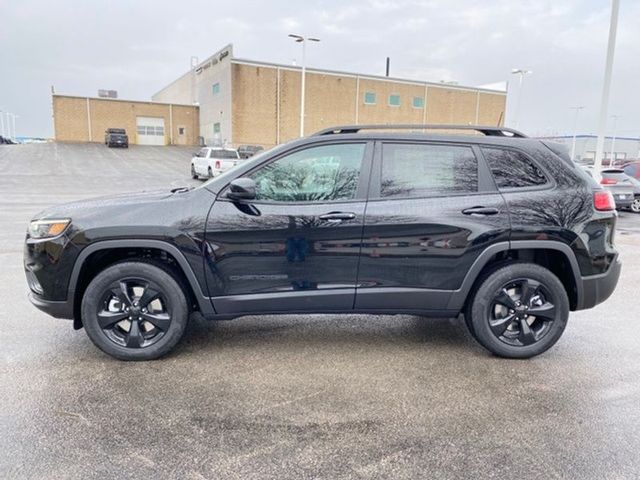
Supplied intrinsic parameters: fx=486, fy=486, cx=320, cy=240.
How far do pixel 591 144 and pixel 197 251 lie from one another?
8503 cm

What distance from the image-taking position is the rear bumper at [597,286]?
155 inches

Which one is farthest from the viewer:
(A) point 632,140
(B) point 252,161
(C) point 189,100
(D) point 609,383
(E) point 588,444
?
(A) point 632,140

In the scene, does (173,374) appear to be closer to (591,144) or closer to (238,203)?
(238,203)

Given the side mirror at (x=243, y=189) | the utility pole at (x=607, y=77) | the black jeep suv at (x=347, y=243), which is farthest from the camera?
the utility pole at (x=607, y=77)

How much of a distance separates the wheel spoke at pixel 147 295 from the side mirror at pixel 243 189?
0.97m

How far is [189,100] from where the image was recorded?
59156 mm

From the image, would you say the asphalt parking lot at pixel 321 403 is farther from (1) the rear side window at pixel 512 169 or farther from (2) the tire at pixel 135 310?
(1) the rear side window at pixel 512 169

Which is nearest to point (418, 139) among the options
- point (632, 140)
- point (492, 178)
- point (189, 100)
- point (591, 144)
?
point (492, 178)

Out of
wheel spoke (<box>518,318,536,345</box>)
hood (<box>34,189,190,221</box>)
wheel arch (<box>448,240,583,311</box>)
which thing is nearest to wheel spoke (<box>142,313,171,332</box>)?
hood (<box>34,189,190,221</box>)

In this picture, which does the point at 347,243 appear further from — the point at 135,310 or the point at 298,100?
the point at 298,100

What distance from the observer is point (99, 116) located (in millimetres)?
49719

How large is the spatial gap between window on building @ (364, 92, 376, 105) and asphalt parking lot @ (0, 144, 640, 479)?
1880 inches

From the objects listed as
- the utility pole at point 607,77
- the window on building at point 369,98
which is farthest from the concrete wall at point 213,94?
the utility pole at point 607,77

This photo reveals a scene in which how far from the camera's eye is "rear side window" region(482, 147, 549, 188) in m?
3.91
